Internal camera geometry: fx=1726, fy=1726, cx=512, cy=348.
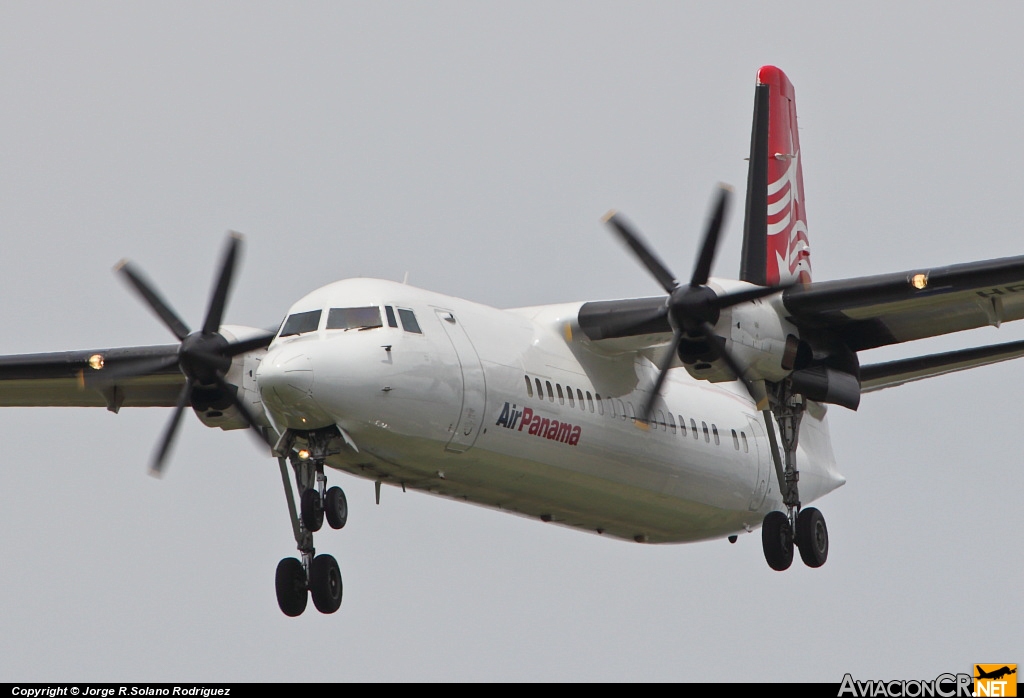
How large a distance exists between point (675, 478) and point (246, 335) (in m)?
5.88

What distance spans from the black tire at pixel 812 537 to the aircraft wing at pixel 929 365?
7.92ft

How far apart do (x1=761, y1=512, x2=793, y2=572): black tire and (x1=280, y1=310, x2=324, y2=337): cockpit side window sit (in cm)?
666

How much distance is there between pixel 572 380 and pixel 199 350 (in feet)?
14.9

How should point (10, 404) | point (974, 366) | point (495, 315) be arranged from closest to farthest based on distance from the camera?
point (495, 315)
point (974, 366)
point (10, 404)

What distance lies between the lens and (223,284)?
20.7 m

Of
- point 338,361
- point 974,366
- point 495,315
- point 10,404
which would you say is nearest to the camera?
point 338,361

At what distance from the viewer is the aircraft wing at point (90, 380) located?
21.8 metres

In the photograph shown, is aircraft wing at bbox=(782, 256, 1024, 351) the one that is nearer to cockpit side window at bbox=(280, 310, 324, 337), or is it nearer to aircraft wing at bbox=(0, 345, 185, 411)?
cockpit side window at bbox=(280, 310, 324, 337)

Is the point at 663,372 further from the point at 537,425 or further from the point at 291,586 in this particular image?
the point at 291,586

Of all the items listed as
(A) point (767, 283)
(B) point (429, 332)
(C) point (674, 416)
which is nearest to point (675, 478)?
(C) point (674, 416)

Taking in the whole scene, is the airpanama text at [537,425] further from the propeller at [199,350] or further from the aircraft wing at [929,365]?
the aircraft wing at [929,365]

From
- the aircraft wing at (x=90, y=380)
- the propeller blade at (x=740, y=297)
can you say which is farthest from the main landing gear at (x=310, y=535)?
the propeller blade at (x=740, y=297)

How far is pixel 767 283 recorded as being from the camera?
21766 millimetres

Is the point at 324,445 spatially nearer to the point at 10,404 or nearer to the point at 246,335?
the point at 246,335
